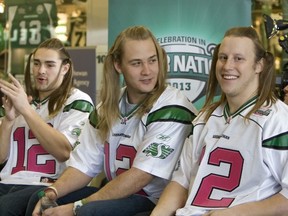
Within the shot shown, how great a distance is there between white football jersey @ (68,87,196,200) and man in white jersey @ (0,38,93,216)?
9.4 inches

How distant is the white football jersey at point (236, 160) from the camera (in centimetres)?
209

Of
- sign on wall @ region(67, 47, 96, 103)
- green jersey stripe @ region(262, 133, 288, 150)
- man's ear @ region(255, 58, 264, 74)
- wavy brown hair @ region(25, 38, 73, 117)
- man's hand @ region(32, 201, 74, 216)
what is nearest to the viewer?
green jersey stripe @ region(262, 133, 288, 150)

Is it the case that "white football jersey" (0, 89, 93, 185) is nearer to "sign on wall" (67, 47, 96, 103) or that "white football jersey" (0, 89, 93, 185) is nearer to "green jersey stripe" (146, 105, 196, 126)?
"green jersey stripe" (146, 105, 196, 126)

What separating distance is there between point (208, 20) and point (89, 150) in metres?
1.78

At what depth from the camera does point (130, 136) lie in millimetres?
2646

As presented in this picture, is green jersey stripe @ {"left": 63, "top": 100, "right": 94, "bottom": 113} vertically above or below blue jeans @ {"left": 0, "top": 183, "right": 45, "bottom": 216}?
above

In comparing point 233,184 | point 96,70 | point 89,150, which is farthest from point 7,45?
point 233,184

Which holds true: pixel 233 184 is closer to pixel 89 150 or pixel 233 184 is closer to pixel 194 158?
pixel 194 158

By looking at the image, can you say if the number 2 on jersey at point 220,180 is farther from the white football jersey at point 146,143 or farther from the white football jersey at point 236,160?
the white football jersey at point 146,143

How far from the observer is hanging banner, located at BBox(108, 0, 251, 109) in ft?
13.4

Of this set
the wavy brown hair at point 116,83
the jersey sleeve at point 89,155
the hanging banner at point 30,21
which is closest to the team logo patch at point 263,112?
the wavy brown hair at point 116,83

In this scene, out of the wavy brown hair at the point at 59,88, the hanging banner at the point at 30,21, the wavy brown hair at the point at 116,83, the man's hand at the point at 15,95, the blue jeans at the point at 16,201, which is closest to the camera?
the wavy brown hair at the point at 116,83

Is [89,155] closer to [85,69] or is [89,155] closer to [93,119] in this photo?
[93,119]

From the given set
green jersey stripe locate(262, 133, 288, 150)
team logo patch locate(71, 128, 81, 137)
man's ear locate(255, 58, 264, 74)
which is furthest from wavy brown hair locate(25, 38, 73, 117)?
green jersey stripe locate(262, 133, 288, 150)
